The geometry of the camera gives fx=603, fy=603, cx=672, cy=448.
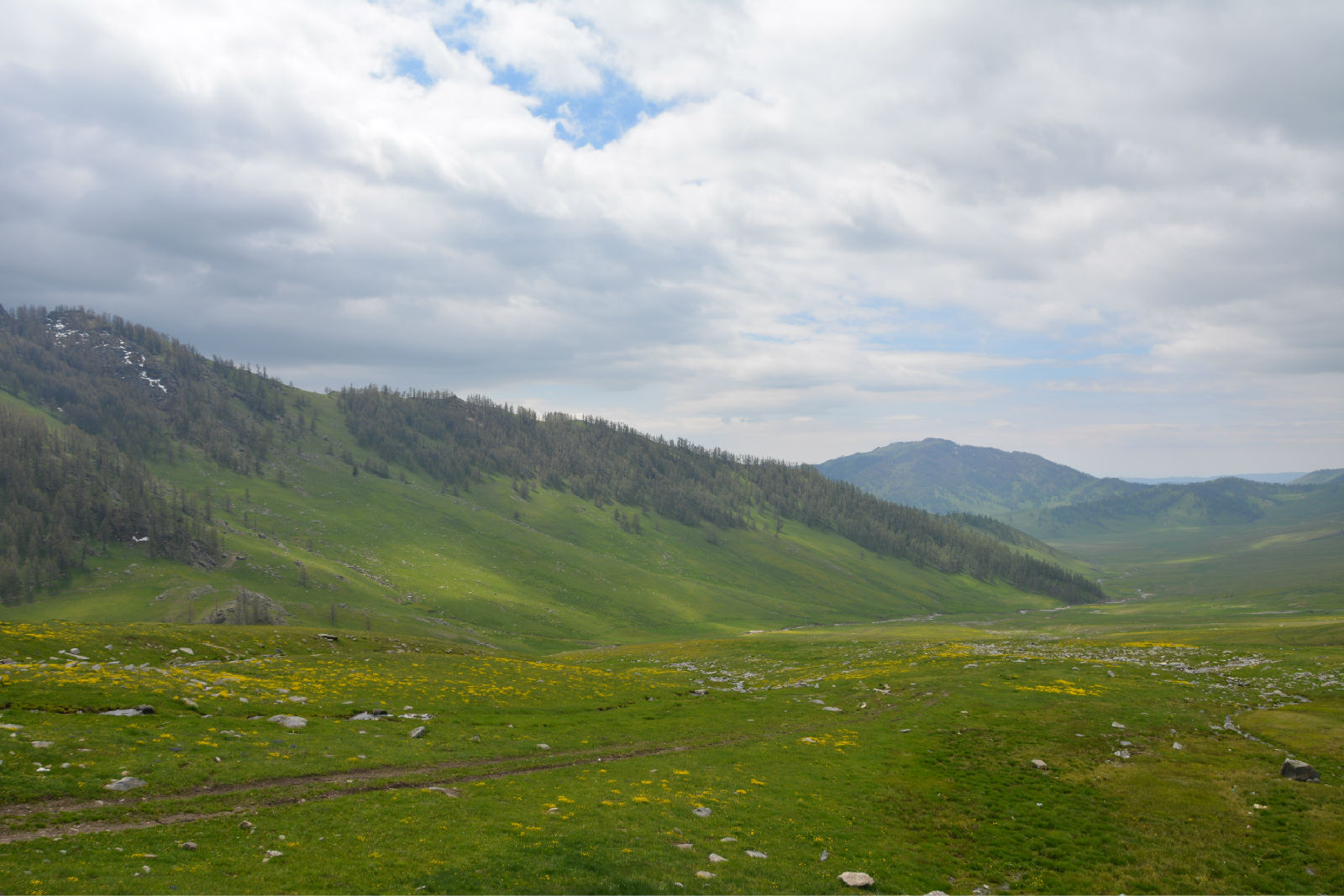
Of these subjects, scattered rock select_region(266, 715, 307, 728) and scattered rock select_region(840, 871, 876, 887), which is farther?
scattered rock select_region(266, 715, 307, 728)

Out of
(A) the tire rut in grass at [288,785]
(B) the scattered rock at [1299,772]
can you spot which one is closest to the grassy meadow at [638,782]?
(A) the tire rut in grass at [288,785]

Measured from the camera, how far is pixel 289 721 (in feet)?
115

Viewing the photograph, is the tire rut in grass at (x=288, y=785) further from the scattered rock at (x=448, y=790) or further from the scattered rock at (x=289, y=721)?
the scattered rock at (x=289, y=721)

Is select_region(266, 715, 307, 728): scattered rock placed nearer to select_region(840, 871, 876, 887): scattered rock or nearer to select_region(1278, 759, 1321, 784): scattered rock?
select_region(840, 871, 876, 887): scattered rock

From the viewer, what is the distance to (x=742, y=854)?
23.6m

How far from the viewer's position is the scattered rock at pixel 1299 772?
3145 cm

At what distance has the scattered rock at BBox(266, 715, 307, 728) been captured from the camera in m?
34.6

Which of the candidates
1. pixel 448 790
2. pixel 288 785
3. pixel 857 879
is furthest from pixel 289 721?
pixel 857 879

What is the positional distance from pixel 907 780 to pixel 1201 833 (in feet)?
40.3

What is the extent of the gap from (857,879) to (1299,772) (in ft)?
92.3

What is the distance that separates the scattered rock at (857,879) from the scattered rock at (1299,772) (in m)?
27.0

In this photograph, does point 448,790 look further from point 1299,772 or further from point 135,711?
point 1299,772

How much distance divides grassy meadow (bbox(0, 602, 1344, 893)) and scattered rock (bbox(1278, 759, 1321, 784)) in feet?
2.24

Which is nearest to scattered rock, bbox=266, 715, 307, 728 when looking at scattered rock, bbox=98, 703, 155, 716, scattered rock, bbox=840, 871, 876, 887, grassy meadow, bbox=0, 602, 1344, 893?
grassy meadow, bbox=0, 602, 1344, 893
